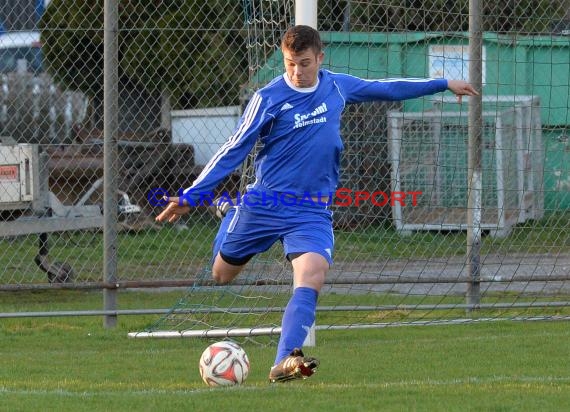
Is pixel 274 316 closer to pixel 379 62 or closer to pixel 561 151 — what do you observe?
pixel 379 62

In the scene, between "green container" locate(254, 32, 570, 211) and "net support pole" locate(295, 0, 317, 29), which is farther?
"green container" locate(254, 32, 570, 211)

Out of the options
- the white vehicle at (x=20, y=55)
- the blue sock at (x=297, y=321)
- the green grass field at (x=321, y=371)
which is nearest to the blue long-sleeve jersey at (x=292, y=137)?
the blue sock at (x=297, y=321)

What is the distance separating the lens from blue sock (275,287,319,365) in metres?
6.41

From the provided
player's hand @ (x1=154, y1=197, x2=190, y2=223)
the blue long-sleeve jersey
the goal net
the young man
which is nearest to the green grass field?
the goal net

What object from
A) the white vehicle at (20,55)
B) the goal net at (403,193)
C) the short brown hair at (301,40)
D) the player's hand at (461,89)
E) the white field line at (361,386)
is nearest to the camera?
the white field line at (361,386)

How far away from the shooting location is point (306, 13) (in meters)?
8.46

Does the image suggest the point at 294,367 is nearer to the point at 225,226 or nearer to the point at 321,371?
the point at 321,371

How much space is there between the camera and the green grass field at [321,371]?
591 centimetres

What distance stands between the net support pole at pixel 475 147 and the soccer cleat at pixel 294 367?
3.95m

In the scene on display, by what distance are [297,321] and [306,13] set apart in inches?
113

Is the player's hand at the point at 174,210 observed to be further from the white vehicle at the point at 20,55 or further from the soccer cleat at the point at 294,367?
the white vehicle at the point at 20,55

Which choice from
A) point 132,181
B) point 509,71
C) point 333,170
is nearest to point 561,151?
point 509,71

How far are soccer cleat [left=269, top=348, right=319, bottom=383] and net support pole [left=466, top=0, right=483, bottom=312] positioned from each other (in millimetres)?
3950

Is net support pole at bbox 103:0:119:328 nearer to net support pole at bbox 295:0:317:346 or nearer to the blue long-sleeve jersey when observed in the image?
net support pole at bbox 295:0:317:346
